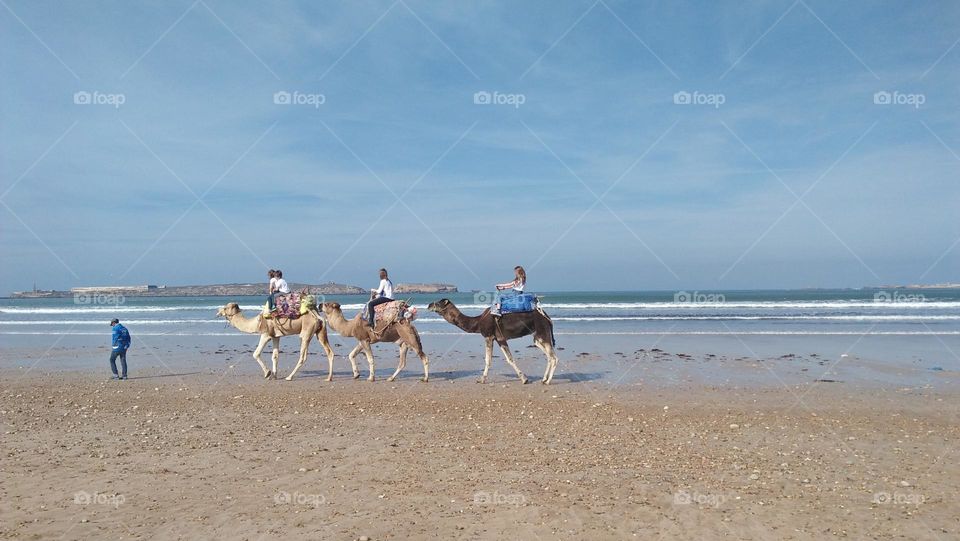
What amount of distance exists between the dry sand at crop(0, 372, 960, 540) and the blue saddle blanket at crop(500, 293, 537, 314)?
2.57m

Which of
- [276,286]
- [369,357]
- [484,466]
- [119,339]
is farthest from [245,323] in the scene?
[484,466]

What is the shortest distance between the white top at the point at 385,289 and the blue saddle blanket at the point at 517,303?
2987 millimetres

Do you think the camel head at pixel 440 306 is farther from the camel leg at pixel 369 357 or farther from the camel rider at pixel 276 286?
the camel rider at pixel 276 286

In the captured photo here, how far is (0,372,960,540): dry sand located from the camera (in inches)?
253

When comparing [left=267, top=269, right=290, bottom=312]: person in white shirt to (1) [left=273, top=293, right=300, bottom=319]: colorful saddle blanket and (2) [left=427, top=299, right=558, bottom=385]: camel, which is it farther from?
(2) [left=427, top=299, right=558, bottom=385]: camel

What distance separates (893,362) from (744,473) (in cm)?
1338

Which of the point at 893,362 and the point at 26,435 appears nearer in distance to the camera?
the point at 26,435

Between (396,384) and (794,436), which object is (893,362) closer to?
(794,436)

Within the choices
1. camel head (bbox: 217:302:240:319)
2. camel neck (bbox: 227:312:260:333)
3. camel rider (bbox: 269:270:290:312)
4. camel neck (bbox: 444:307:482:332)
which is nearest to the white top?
camel neck (bbox: 444:307:482:332)

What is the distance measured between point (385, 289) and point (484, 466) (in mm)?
8898

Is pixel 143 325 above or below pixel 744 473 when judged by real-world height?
above

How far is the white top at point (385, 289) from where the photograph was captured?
16703 millimetres

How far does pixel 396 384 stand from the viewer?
51.2ft

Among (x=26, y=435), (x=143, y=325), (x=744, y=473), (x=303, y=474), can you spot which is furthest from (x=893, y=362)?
(x=143, y=325)
